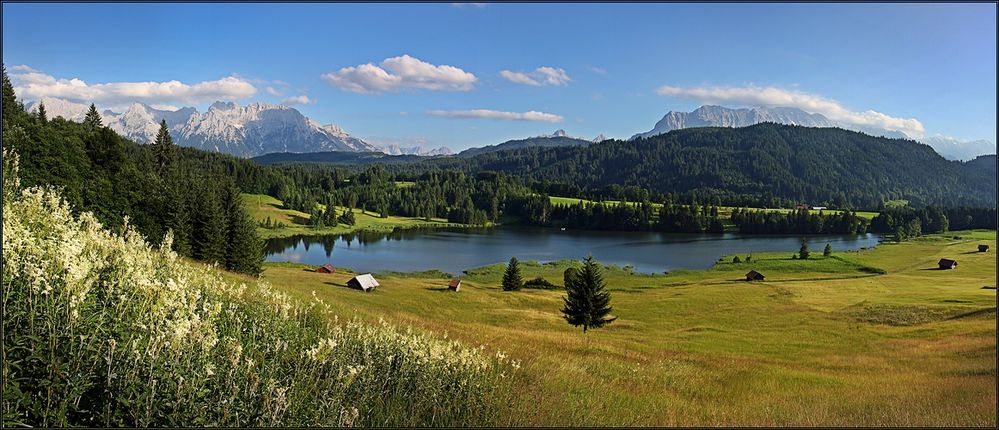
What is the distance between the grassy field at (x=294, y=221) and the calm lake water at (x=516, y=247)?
861 cm

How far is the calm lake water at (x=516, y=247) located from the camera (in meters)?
100

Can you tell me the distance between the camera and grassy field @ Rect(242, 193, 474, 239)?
150 meters

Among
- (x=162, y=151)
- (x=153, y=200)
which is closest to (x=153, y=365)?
(x=153, y=200)

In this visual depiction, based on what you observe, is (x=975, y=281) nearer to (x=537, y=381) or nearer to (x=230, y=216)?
(x=537, y=381)

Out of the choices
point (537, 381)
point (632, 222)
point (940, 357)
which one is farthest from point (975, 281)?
point (632, 222)

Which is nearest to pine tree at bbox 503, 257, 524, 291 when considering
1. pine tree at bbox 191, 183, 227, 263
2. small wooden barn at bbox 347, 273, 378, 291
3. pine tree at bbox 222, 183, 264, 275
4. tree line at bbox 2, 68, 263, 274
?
small wooden barn at bbox 347, 273, 378, 291

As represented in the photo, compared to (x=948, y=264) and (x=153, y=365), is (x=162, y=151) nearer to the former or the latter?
(x=153, y=365)

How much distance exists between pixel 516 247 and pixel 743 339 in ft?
314

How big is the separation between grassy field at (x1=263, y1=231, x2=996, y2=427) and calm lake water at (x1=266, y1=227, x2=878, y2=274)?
38.4 ft

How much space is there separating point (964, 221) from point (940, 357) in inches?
7909

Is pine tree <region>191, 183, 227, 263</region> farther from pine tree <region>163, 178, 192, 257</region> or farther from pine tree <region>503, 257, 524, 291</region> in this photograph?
pine tree <region>503, 257, 524, 291</region>

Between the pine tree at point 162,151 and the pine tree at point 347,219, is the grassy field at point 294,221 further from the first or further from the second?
the pine tree at point 162,151

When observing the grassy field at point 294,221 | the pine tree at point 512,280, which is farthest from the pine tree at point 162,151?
the pine tree at point 512,280

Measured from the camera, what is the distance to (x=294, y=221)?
6486 inches
